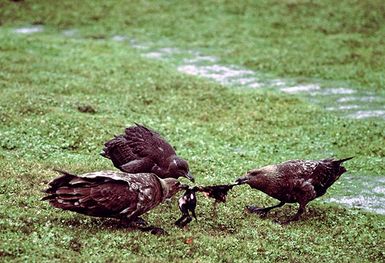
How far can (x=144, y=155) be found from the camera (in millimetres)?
11422

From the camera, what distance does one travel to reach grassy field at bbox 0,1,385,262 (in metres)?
8.98

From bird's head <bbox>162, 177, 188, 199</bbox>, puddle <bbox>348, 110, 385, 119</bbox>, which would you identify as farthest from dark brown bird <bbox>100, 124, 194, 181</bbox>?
puddle <bbox>348, 110, 385, 119</bbox>

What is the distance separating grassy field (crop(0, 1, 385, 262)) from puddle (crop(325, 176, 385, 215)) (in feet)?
1.34

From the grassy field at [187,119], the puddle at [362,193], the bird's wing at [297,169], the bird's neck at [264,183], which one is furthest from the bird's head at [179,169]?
the puddle at [362,193]

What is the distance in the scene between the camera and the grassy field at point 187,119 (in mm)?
8977

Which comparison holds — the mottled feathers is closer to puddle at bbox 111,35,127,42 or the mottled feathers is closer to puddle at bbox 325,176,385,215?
puddle at bbox 325,176,385,215

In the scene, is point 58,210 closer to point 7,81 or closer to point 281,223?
point 281,223

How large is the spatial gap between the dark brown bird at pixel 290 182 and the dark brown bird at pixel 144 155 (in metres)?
1.20

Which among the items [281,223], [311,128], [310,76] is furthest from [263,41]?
[281,223]

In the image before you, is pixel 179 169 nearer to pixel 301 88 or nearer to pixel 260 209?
pixel 260 209

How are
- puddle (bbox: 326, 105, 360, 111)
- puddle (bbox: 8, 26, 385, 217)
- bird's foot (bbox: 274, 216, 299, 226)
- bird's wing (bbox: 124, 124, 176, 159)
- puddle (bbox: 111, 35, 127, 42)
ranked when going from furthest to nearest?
puddle (bbox: 111, 35, 127, 42)
puddle (bbox: 326, 105, 360, 111)
puddle (bbox: 8, 26, 385, 217)
bird's wing (bbox: 124, 124, 176, 159)
bird's foot (bbox: 274, 216, 299, 226)

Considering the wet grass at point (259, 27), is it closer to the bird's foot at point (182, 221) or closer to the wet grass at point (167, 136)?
the wet grass at point (167, 136)

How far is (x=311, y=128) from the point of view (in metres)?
16.2

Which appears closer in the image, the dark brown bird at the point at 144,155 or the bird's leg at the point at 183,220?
the bird's leg at the point at 183,220
